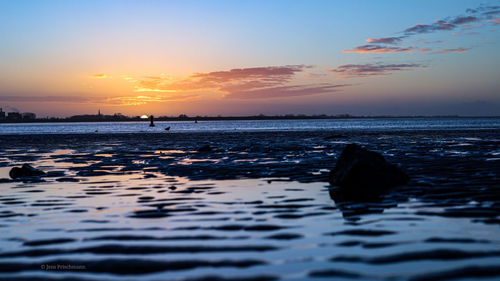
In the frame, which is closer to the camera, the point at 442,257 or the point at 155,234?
the point at 442,257

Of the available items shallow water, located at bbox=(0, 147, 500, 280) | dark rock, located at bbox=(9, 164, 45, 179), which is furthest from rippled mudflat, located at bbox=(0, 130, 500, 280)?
dark rock, located at bbox=(9, 164, 45, 179)

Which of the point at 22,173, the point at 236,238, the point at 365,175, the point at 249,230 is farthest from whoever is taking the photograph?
the point at 22,173

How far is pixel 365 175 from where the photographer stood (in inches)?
473

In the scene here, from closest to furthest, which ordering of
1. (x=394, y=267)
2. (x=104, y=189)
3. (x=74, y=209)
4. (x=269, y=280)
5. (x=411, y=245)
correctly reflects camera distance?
(x=269, y=280)
(x=394, y=267)
(x=411, y=245)
(x=74, y=209)
(x=104, y=189)

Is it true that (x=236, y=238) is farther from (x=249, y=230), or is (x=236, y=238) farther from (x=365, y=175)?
(x=365, y=175)

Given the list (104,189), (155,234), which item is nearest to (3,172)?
(104,189)

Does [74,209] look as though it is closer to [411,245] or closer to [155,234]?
[155,234]

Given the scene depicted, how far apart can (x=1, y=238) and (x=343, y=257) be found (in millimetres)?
5559

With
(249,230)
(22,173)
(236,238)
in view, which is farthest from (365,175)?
(22,173)

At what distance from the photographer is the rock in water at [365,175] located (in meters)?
11.8

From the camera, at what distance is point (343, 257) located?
533 centimetres

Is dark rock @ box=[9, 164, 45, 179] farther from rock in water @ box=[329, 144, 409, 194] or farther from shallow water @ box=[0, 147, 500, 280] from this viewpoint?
rock in water @ box=[329, 144, 409, 194]

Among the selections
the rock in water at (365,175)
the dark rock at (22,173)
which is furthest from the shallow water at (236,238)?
the dark rock at (22,173)

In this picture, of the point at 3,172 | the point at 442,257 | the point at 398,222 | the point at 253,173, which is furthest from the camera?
the point at 3,172
